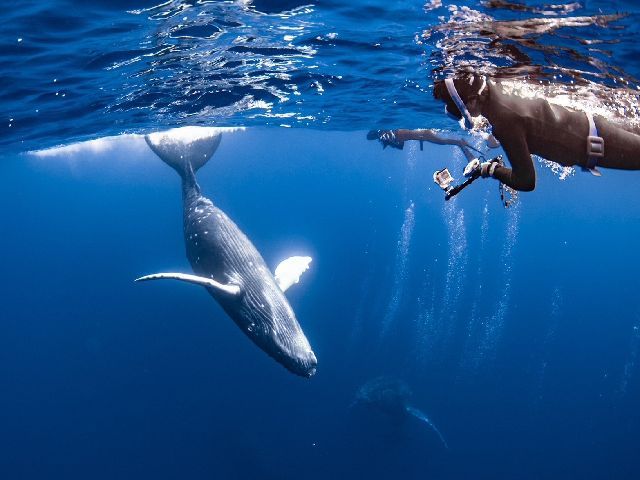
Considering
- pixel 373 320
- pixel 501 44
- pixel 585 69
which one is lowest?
pixel 373 320

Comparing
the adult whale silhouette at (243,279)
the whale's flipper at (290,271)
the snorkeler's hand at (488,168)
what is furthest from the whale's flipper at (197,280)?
the snorkeler's hand at (488,168)

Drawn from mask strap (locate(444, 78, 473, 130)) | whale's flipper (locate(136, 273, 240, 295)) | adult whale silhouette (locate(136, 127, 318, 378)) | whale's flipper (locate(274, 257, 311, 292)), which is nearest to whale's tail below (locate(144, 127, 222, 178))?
adult whale silhouette (locate(136, 127, 318, 378))

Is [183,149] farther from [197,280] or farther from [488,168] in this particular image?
[488,168]

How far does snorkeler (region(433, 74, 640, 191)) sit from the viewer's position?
5.18 m

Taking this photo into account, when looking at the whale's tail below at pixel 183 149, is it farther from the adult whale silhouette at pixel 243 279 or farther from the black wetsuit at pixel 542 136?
the black wetsuit at pixel 542 136

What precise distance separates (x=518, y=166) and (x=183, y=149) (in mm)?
10684

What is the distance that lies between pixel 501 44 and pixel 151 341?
128 feet

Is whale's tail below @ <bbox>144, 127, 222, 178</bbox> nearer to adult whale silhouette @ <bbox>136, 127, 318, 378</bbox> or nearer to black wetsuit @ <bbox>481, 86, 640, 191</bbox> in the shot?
adult whale silhouette @ <bbox>136, 127, 318, 378</bbox>

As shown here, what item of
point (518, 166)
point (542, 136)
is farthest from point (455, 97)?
point (542, 136)

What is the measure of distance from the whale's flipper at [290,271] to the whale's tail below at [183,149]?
171 inches

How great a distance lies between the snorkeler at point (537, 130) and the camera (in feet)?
17.0

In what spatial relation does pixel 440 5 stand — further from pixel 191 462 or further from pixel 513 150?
pixel 191 462

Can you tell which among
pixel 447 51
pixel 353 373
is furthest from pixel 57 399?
pixel 447 51

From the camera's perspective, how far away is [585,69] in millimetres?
10508
